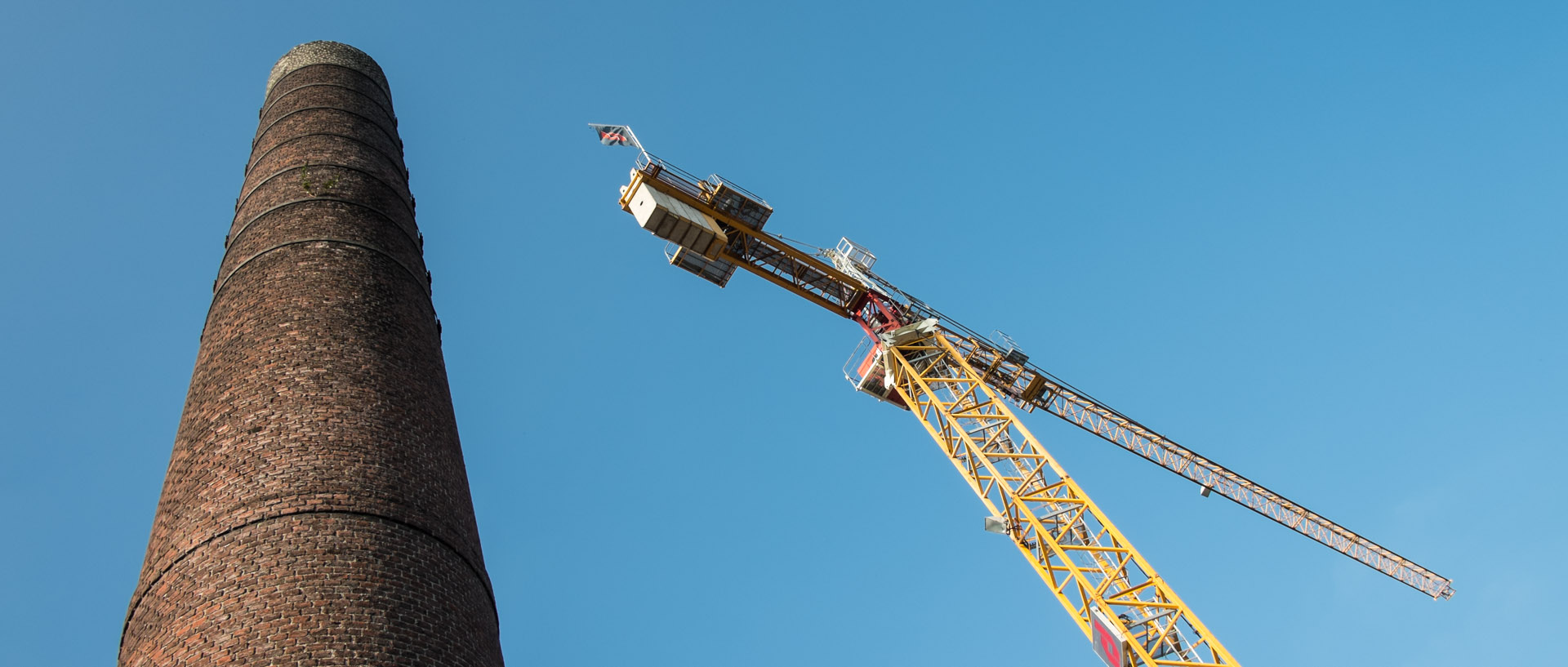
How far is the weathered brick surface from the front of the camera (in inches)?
390

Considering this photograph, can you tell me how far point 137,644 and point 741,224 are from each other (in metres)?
21.3

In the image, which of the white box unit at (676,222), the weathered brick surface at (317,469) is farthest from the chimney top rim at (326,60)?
the white box unit at (676,222)

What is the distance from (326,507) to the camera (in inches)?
422

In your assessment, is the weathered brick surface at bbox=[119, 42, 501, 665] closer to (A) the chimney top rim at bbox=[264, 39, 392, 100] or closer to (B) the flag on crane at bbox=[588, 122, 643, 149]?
(A) the chimney top rim at bbox=[264, 39, 392, 100]

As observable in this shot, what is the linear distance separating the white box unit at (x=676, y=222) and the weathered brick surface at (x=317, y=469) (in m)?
13.3

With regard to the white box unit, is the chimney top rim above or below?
below

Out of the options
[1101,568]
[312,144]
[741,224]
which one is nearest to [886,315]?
[741,224]

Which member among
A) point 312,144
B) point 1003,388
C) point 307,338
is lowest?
point 307,338

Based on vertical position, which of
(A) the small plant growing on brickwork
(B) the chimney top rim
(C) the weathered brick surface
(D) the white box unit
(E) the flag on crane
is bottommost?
(C) the weathered brick surface

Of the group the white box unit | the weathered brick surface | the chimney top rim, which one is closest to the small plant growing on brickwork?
the weathered brick surface

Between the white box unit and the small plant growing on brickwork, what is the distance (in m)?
13.7

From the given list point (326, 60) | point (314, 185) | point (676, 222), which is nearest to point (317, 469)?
point (314, 185)

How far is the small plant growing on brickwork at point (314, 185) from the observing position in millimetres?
15133

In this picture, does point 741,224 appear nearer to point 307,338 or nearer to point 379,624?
point 307,338
